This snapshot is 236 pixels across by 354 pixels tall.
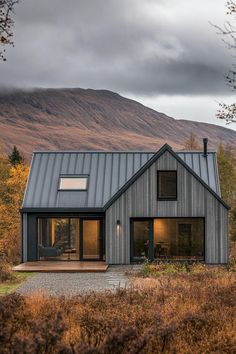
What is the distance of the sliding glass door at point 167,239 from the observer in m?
Answer: 26.4

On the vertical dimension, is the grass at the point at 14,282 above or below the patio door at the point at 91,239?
below

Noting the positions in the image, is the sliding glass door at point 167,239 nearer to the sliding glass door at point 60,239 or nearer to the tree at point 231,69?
the sliding glass door at point 60,239

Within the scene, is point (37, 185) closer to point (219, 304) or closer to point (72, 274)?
point (72, 274)

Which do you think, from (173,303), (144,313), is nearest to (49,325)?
(144,313)

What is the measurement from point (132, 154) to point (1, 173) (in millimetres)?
24733

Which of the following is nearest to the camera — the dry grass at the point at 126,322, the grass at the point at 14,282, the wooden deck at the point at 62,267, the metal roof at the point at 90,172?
the dry grass at the point at 126,322

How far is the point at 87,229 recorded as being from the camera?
1084 inches

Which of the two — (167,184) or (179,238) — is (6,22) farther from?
(179,238)

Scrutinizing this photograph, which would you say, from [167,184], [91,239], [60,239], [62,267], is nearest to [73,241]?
[60,239]

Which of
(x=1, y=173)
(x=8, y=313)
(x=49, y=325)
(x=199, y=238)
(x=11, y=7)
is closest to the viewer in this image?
(x=49, y=325)

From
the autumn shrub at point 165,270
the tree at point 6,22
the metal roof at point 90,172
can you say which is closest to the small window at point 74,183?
the metal roof at point 90,172

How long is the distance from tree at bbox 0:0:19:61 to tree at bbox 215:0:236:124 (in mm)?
3815

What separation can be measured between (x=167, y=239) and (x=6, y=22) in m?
18.2

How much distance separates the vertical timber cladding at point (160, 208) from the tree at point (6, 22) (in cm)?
1691
